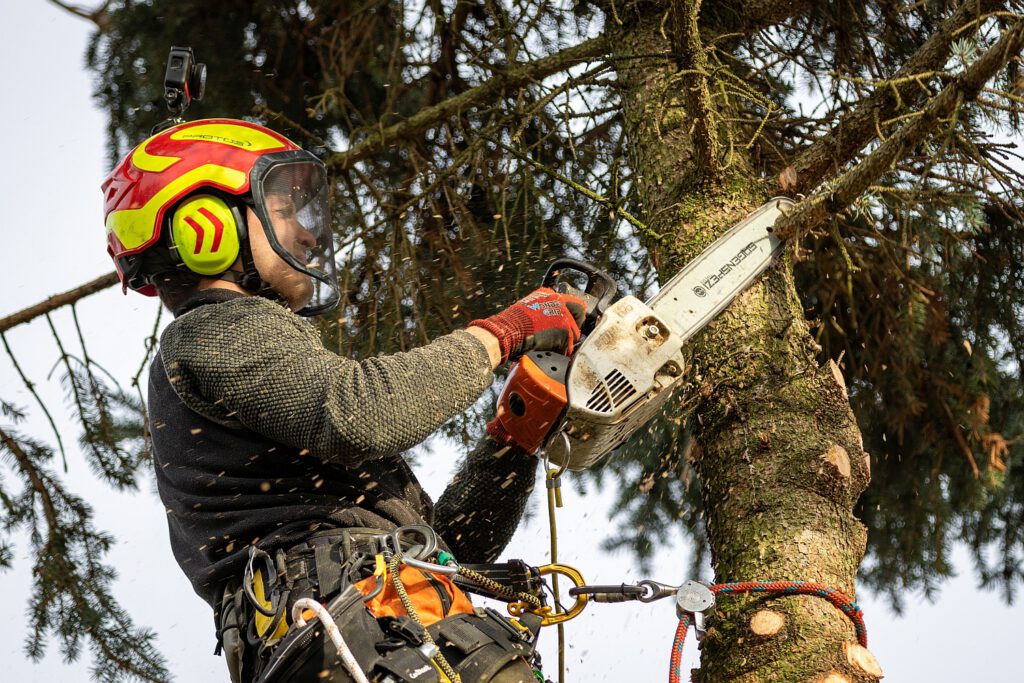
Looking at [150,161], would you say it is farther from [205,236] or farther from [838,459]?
[838,459]

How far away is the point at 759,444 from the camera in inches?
88.2

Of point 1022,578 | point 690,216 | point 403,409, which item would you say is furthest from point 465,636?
point 1022,578

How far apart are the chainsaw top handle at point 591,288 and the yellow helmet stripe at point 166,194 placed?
0.78 metres

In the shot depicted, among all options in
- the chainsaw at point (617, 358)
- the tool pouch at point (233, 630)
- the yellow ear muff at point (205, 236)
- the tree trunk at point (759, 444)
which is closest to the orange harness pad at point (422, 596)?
the tool pouch at point (233, 630)

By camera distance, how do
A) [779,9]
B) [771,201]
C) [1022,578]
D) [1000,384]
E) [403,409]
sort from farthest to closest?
[1022,578], [1000,384], [779,9], [771,201], [403,409]

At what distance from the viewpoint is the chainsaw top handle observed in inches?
92.9

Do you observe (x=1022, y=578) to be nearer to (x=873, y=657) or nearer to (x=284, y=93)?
(x=873, y=657)

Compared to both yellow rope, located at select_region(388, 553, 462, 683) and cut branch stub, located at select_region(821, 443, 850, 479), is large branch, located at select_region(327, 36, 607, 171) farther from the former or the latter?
yellow rope, located at select_region(388, 553, 462, 683)

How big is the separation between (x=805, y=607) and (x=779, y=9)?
1.84 m

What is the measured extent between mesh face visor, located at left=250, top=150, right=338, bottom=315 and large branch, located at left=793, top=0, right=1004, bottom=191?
1262mm

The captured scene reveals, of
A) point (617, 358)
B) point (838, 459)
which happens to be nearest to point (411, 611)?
point (617, 358)

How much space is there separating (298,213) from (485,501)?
0.89 meters

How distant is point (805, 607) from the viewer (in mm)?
2000

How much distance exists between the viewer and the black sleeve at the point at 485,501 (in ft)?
8.22
